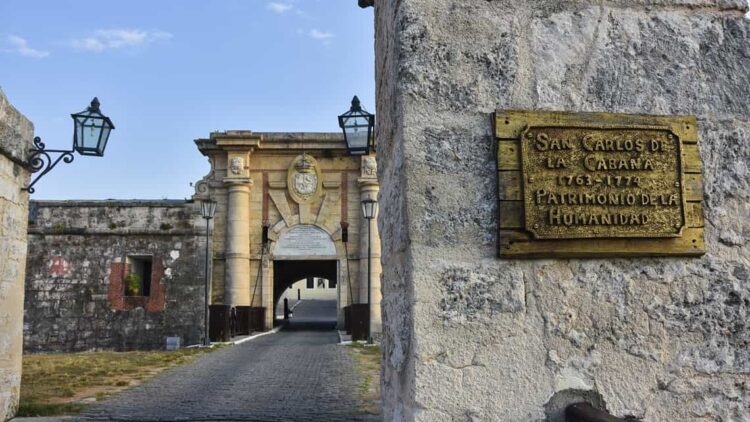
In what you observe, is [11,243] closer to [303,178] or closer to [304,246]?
[304,246]

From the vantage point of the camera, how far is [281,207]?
20.1m

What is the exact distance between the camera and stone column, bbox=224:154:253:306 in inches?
757

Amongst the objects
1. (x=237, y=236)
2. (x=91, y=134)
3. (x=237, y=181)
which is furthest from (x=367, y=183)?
(x=91, y=134)

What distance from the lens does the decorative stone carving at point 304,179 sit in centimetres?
2003

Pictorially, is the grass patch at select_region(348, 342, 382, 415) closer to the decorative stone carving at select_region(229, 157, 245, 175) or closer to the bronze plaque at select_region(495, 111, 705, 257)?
the bronze plaque at select_region(495, 111, 705, 257)

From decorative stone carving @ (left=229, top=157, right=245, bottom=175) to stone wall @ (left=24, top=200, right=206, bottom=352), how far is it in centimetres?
156

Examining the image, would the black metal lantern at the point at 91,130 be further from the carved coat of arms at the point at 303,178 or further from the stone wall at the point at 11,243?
the carved coat of arms at the point at 303,178

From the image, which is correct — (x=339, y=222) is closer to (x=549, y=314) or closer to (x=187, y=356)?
(x=187, y=356)

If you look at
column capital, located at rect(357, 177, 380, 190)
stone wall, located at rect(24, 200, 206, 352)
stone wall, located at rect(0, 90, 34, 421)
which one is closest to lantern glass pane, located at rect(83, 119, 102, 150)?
stone wall, located at rect(0, 90, 34, 421)

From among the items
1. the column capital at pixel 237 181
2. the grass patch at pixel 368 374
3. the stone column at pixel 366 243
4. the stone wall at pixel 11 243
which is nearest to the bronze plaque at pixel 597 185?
the grass patch at pixel 368 374

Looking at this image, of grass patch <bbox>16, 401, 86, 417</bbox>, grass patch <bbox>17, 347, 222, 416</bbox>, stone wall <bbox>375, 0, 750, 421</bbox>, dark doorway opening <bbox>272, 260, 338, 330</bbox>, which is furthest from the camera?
dark doorway opening <bbox>272, 260, 338, 330</bbox>

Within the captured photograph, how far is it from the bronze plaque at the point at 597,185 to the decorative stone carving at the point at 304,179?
17.8 meters

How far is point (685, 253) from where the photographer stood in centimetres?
236

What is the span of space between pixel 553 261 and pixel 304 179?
59.2 ft
